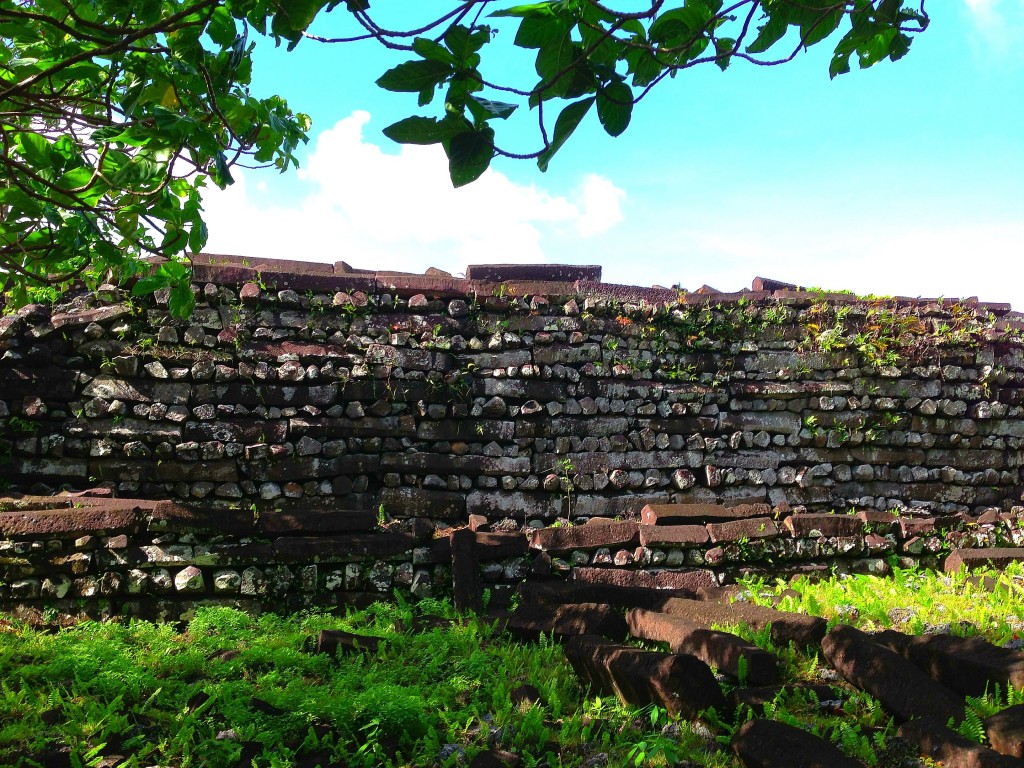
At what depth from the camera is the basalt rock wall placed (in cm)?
849

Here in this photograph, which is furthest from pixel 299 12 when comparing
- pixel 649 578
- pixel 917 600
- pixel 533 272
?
pixel 533 272

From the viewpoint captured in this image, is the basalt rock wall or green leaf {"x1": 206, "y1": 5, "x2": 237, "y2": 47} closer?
green leaf {"x1": 206, "y1": 5, "x2": 237, "y2": 47}

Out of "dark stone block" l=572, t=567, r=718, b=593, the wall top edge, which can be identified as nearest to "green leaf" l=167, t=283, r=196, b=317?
the wall top edge

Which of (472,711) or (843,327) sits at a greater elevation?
(843,327)

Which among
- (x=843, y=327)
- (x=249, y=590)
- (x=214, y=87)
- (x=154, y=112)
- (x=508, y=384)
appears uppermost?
(x=214, y=87)

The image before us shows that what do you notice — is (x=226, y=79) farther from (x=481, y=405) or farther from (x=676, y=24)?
(x=481, y=405)

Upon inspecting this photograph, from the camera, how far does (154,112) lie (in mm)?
4133

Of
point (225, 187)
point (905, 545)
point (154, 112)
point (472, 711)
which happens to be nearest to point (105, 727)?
point (472, 711)

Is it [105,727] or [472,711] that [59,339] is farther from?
[472,711]

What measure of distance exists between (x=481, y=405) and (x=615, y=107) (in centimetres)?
674

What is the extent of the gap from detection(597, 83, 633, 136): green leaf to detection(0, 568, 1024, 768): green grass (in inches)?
115

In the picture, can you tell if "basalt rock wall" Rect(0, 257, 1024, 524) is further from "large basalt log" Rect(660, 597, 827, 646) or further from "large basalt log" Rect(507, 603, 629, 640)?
"large basalt log" Rect(660, 597, 827, 646)

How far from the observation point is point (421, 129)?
8.22 ft

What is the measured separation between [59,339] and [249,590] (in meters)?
3.98
